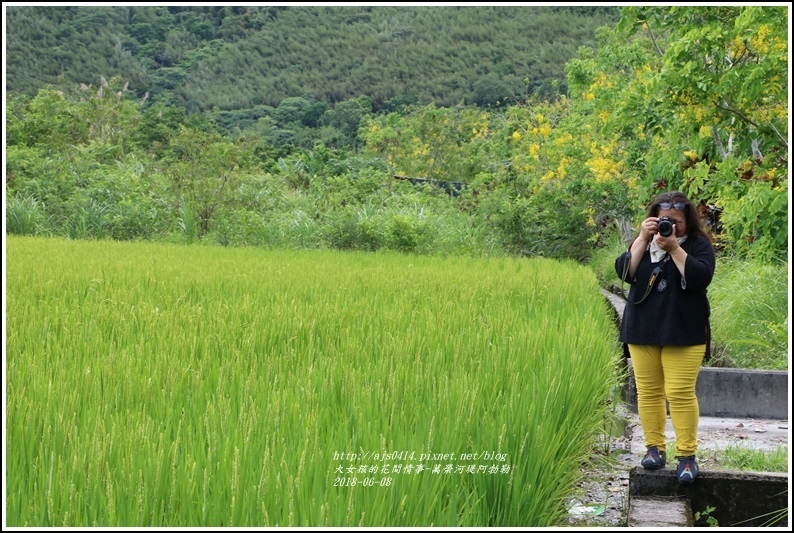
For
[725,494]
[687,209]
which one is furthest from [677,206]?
[725,494]

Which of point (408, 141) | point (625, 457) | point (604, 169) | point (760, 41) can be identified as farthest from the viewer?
point (408, 141)

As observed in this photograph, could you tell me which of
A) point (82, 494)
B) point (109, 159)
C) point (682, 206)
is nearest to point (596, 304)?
point (682, 206)

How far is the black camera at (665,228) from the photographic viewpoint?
296cm

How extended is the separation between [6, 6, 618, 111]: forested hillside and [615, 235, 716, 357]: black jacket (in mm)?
23664

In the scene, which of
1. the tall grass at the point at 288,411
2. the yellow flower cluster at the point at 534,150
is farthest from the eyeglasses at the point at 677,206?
the yellow flower cluster at the point at 534,150

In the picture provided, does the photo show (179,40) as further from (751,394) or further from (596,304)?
(751,394)

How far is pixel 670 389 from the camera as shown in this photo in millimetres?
3057

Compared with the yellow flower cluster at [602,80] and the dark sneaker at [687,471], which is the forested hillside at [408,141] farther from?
the dark sneaker at [687,471]

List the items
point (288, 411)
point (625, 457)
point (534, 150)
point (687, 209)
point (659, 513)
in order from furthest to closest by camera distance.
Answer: point (534, 150) < point (625, 457) < point (687, 209) < point (659, 513) < point (288, 411)

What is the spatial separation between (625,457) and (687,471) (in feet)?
2.08

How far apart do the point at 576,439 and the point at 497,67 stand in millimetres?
25600

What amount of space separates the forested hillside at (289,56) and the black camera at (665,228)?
23782mm

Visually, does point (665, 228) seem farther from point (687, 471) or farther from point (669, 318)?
point (687, 471)

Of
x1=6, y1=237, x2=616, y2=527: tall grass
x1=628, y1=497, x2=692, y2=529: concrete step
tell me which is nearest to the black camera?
x1=6, y1=237, x2=616, y2=527: tall grass
